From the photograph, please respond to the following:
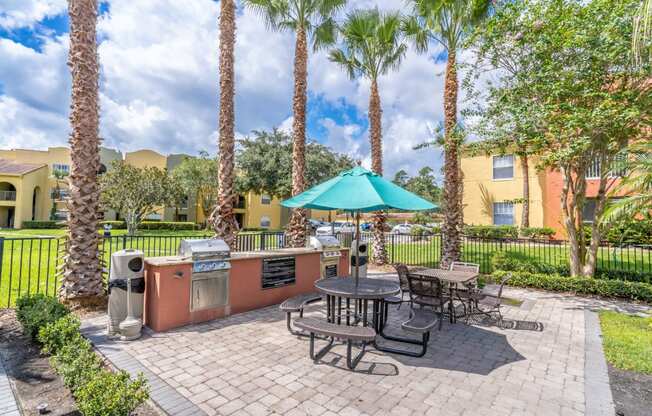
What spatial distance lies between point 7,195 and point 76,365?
4362 centimetres

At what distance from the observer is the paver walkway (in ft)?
10.8

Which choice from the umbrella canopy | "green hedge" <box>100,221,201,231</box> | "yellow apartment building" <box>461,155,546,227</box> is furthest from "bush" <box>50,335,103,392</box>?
"green hedge" <box>100,221,201,231</box>

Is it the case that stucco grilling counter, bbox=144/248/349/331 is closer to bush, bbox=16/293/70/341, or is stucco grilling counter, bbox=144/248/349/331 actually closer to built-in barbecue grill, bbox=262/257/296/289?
built-in barbecue grill, bbox=262/257/296/289

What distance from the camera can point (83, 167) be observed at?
6.12 m

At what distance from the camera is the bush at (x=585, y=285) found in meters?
7.61

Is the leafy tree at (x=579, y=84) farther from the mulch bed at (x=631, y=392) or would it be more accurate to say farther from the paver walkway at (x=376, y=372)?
the paver walkway at (x=376, y=372)

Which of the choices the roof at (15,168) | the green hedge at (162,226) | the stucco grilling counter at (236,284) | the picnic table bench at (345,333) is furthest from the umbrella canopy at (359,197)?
the roof at (15,168)

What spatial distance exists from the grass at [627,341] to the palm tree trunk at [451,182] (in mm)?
4340

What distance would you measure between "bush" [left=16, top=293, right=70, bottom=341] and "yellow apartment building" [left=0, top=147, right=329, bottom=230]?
Result: 2757cm

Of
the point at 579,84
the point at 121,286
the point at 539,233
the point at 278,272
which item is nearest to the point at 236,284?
the point at 278,272

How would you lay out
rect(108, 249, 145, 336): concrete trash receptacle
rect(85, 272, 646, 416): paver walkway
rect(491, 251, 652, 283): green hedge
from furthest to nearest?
1. rect(491, 251, 652, 283): green hedge
2. rect(108, 249, 145, 336): concrete trash receptacle
3. rect(85, 272, 646, 416): paver walkway

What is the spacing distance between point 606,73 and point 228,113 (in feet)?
30.5

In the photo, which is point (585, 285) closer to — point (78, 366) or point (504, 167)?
point (78, 366)

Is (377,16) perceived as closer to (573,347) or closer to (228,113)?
(228,113)
